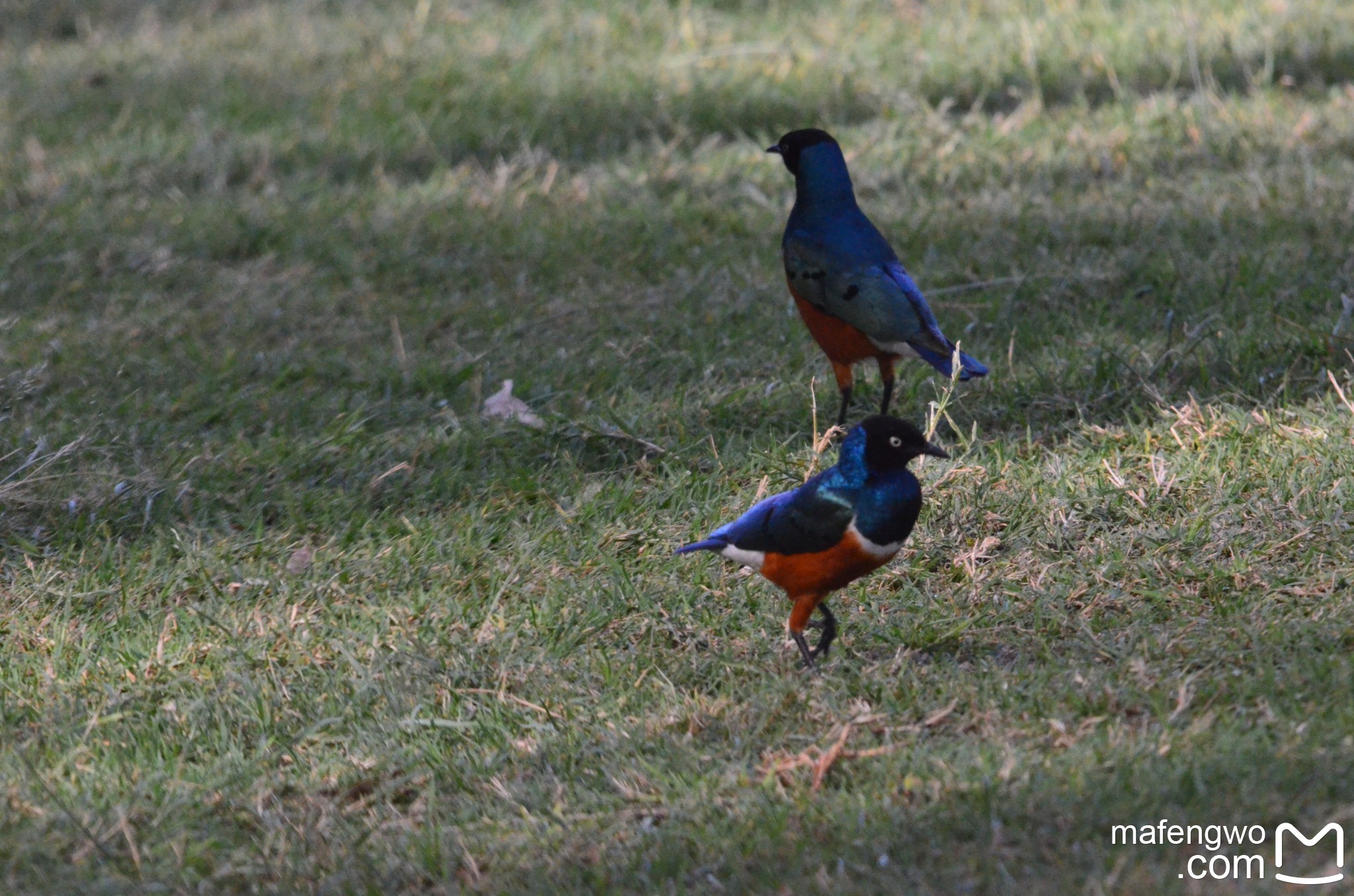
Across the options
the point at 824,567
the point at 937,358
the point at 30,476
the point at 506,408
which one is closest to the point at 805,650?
the point at 824,567

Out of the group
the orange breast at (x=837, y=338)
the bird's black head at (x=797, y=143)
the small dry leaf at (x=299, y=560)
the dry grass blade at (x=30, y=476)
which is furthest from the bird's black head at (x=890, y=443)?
the dry grass blade at (x=30, y=476)

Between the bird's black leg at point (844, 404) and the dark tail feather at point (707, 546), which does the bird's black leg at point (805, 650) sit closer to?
the dark tail feather at point (707, 546)

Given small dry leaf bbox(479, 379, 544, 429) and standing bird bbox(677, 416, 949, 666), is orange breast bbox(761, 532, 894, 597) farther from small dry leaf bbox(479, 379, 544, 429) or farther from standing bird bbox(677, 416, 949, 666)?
small dry leaf bbox(479, 379, 544, 429)

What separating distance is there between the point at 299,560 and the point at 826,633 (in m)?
1.66

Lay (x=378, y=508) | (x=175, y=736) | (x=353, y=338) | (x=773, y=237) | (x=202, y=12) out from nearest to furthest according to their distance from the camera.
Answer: (x=175, y=736), (x=378, y=508), (x=353, y=338), (x=773, y=237), (x=202, y=12)

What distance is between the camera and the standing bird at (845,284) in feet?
15.9

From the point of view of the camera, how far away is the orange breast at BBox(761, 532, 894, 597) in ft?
11.6

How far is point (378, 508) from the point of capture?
4766 mm

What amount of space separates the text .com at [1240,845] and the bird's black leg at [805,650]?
0.97 metres

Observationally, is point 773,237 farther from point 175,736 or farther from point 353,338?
point 175,736

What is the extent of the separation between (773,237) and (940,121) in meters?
1.35

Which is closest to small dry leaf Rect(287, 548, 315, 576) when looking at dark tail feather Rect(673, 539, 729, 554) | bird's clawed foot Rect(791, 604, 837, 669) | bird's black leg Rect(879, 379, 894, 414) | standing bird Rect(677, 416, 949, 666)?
dark tail feather Rect(673, 539, 729, 554)

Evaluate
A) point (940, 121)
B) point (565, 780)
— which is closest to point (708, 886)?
point (565, 780)

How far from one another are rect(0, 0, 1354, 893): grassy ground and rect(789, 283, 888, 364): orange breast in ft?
0.81
